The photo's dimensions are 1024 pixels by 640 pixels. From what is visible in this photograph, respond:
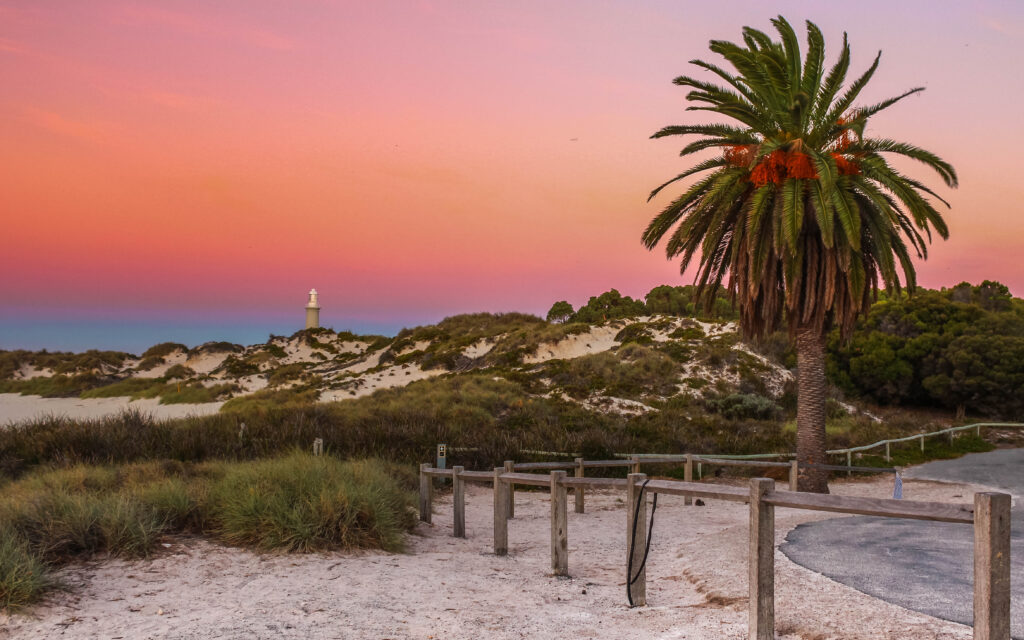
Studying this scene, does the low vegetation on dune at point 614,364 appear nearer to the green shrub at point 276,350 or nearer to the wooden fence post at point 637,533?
the green shrub at point 276,350

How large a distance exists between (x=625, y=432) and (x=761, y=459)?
13.2 feet

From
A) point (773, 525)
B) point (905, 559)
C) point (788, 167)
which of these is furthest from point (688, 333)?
point (773, 525)

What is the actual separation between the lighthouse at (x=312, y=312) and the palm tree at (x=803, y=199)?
164 ft

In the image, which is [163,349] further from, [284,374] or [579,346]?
[579,346]

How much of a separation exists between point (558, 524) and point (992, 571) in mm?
4844

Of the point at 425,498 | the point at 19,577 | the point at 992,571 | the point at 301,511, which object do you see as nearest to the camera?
the point at 992,571

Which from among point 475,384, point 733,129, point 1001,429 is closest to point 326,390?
point 475,384

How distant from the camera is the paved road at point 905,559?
21.9ft

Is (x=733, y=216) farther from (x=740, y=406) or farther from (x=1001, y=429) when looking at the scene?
(x=1001, y=429)

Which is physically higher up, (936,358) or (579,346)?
(579,346)

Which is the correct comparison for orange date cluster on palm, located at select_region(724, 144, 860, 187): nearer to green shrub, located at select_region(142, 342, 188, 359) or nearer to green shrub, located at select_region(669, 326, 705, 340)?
green shrub, located at select_region(669, 326, 705, 340)

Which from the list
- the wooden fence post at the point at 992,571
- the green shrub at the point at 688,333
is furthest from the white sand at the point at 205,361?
the wooden fence post at the point at 992,571

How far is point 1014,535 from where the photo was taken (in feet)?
35.1

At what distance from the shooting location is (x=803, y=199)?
17438 millimetres
